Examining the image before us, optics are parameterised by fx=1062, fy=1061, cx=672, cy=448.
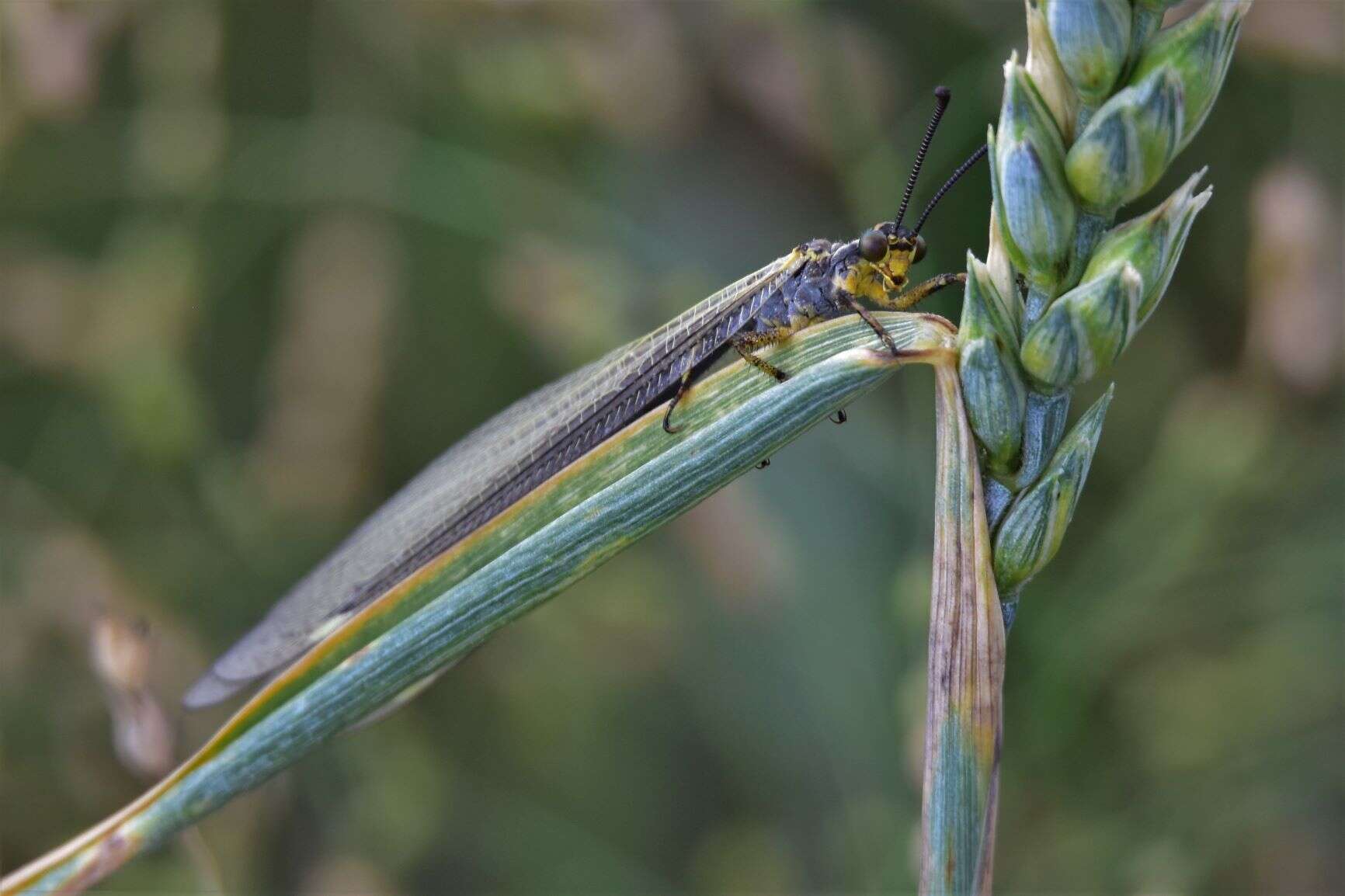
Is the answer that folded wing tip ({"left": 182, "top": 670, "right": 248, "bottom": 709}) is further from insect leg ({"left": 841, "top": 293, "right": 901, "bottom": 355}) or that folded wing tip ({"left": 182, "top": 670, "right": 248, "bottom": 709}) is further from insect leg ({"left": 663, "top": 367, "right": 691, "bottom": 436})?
insect leg ({"left": 841, "top": 293, "right": 901, "bottom": 355})

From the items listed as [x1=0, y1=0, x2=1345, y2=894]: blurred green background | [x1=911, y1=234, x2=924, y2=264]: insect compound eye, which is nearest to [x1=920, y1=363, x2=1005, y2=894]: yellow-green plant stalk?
[x1=911, y1=234, x2=924, y2=264]: insect compound eye

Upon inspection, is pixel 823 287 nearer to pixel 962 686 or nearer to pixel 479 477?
pixel 479 477

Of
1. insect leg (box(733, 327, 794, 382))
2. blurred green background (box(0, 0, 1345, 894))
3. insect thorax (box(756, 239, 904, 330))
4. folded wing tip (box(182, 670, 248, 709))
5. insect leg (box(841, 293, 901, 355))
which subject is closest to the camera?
insect leg (box(841, 293, 901, 355))

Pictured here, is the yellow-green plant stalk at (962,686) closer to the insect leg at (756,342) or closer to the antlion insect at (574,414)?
the insect leg at (756,342)

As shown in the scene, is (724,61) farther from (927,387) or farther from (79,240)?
(79,240)

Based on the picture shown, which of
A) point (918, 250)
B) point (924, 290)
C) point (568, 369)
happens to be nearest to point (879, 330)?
point (924, 290)

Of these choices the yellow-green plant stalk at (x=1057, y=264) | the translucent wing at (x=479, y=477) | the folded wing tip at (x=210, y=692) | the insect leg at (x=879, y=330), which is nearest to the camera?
the yellow-green plant stalk at (x=1057, y=264)

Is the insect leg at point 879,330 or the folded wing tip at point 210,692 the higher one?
the folded wing tip at point 210,692

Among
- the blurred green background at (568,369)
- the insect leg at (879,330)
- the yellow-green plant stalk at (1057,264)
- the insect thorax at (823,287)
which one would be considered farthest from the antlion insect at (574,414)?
the blurred green background at (568,369)
